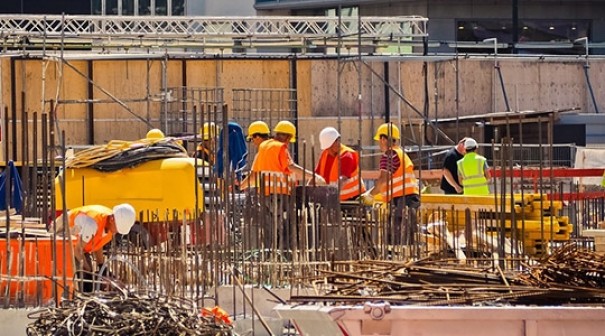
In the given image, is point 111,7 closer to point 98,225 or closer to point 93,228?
point 98,225

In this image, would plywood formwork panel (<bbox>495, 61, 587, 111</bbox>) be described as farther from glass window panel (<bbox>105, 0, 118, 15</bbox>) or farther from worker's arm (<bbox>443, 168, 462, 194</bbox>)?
glass window panel (<bbox>105, 0, 118, 15</bbox>)

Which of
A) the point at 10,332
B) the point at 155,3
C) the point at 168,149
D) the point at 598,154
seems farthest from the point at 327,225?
the point at 155,3

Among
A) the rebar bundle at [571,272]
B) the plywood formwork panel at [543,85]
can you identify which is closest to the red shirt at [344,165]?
the rebar bundle at [571,272]

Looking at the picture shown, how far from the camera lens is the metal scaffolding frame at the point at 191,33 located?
31.5 metres

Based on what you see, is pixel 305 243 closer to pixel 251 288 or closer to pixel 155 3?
pixel 251 288

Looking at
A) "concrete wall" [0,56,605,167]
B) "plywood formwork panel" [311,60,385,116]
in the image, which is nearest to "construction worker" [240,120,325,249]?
"concrete wall" [0,56,605,167]

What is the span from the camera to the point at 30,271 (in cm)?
1340

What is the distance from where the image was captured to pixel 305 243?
46.8 ft

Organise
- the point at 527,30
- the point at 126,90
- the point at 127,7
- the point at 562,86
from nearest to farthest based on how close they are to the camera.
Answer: the point at 126,90
the point at 562,86
the point at 127,7
the point at 527,30

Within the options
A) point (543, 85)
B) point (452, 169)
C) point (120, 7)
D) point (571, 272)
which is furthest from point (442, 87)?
point (571, 272)

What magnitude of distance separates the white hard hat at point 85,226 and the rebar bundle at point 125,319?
3.58 meters

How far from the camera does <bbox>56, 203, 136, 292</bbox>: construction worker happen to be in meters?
13.8

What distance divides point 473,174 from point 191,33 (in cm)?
1336

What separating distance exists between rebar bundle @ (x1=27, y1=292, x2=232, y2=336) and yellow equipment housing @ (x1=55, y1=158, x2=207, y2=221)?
8.04 metres
